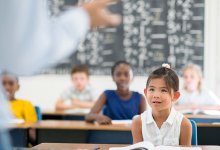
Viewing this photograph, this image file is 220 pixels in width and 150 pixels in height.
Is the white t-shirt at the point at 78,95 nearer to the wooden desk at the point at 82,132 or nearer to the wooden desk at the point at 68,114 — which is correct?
the wooden desk at the point at 68,114

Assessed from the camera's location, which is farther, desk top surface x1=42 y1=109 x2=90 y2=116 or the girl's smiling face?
desk top surface x1=42 y1=109 x2=90 y2=116

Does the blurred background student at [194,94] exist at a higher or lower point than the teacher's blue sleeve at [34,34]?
lower

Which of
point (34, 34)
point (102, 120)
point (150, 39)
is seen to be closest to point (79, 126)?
point (102, 120)

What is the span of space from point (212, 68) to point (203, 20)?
25.3 inches

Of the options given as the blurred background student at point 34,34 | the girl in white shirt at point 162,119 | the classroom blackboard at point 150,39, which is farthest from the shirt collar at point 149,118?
the classroom blackboard at point 150,39

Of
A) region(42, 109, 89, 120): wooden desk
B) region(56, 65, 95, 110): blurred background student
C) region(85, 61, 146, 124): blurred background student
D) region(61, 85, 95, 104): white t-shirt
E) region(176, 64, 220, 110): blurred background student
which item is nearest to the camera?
region(85, 61, 146, 124): blurred background student

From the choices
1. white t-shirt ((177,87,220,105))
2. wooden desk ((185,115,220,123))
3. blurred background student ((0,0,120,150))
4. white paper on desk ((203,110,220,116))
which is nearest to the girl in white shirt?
wooden desk ((185,115,220,123))

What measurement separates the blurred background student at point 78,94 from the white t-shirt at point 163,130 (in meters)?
2.44

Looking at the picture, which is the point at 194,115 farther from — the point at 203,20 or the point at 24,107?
the point at 203,20

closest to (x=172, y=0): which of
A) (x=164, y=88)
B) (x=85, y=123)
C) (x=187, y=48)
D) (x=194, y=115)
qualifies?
(x=187, y=48)

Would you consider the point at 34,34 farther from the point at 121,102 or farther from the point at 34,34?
the point at 121,102

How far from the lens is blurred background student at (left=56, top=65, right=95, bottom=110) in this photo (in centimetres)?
492

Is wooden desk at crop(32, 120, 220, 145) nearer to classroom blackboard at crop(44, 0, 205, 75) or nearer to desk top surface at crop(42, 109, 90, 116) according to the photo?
desk top surface at crop(42, 109, 90, 116)

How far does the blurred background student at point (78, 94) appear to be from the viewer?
492 cm
